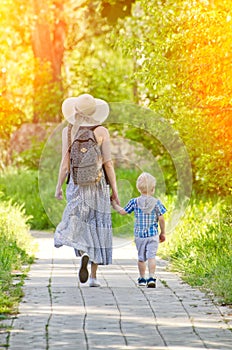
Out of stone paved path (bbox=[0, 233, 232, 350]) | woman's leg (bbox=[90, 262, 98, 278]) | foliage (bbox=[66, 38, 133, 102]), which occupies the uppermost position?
foliage (bbox=[66, 38, 133, 102])

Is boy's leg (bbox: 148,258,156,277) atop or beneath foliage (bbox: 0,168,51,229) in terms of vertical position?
beneath

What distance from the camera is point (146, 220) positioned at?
1080cm

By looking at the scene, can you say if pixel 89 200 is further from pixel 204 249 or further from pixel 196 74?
pixel 204 249

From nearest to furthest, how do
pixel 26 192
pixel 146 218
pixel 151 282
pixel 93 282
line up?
pixel 151 282 < pixel 93 282 < pixel 146 218 < pixel 26 192

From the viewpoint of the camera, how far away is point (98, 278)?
11438 mm

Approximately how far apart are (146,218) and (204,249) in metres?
1.73

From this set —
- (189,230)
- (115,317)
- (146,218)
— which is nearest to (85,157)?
(146,218)

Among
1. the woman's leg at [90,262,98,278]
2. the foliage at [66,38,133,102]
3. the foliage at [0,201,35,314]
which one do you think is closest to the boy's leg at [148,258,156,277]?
the woman's leg at [90,262,98,278]

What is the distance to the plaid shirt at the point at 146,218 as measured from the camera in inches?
425

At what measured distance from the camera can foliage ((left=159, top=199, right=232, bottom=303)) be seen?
10344 millimetres

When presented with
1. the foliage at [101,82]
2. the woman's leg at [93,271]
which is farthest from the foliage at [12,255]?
the foliage at [101,82]

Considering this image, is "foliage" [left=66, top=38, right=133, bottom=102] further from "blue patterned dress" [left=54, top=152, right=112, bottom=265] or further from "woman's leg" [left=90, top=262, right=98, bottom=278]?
"woman's leg" [left=90, top=262, right=98, bottom=278]

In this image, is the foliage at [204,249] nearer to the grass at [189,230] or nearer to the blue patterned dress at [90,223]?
the grass at [189,230]

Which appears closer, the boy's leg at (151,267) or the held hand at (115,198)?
the boy's leg at (151,267)
